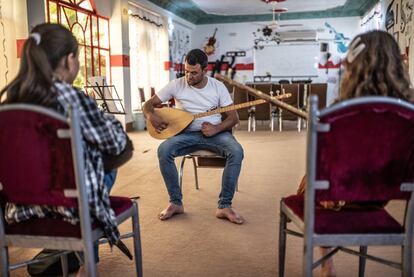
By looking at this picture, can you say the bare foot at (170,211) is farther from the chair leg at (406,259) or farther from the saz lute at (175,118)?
the chair leg at (406,259)

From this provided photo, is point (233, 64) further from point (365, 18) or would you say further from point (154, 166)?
point (154, 166)

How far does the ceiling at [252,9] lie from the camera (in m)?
9.51

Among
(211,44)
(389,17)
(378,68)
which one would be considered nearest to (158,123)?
(378,68)

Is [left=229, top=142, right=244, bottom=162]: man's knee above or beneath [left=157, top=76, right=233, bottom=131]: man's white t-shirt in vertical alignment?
beneath

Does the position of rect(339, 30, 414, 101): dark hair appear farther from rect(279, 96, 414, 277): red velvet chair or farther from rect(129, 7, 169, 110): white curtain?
rect(129, 7, 169, 110): white curtain

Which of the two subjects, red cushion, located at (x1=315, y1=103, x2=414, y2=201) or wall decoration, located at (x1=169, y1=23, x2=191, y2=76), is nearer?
red cushion, located at (x1=315, y1=103, x2=414, y2=201)

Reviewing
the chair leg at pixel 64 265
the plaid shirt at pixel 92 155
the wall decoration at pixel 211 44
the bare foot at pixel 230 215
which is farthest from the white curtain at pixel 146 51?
the plaid shirt at pixel 92 155

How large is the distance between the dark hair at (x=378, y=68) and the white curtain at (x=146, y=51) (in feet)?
22.7

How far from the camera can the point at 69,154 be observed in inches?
47.8

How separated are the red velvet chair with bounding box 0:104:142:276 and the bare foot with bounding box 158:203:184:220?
135cm

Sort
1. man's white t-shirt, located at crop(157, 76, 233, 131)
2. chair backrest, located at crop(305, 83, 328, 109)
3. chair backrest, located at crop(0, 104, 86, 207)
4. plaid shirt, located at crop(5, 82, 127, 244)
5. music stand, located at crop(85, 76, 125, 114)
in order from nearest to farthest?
1. chair backrest, located at crop(0, 104, 86, 207)
2. plaid shirt, located at crop(5, 82, 127, 244)
3. man's white t-shirt, located at crop(157, 76, 233, 131)
4. music stand, located at crop(85, 76, 125, 114)
5. chair backrest, located at crop(305, 83, 328, 109)

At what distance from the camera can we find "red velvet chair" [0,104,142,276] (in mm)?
1180

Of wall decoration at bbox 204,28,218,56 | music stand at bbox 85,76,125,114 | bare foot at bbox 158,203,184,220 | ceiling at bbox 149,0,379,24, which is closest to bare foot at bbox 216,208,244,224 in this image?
bare foot at bbox 158,203,184,220

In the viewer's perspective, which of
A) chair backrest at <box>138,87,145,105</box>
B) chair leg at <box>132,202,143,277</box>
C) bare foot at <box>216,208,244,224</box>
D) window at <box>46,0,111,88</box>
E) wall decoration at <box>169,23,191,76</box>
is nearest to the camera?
chair leg at <box>132,202,143,277</box>
